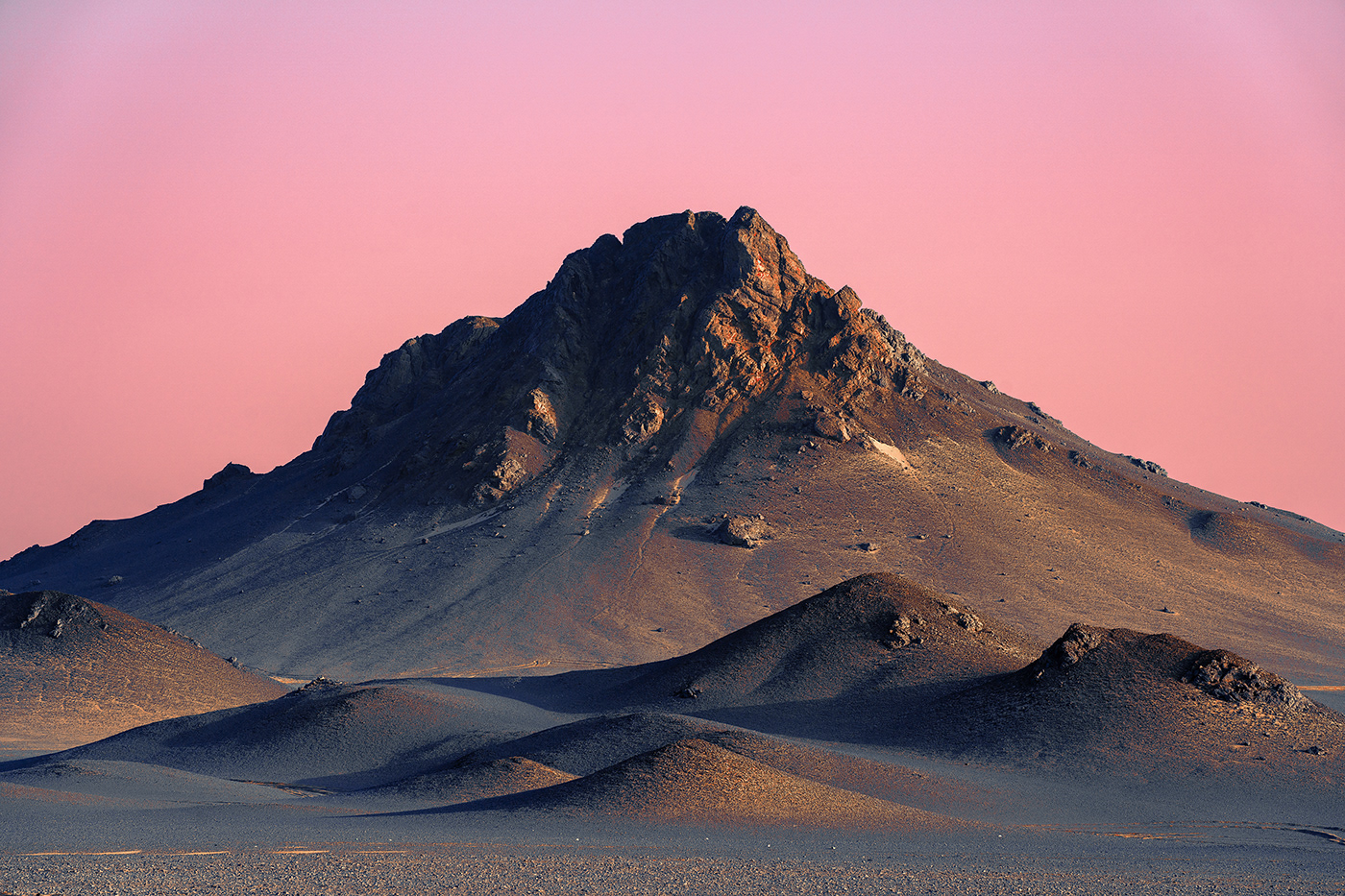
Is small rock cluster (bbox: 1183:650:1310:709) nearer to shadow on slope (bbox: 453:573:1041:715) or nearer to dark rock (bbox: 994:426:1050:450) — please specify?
shadow on slope (bbox: 453:573:1041:715)

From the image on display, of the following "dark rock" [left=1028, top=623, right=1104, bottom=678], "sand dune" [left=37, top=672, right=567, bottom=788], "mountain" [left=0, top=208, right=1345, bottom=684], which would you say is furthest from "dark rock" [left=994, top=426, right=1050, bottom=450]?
"sand dune" [left=37, top=672, right=567, bottom=788]

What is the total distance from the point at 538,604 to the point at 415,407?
56401 millimetres

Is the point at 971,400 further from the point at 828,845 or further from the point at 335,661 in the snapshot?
the point at 828,845

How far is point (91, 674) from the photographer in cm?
6769

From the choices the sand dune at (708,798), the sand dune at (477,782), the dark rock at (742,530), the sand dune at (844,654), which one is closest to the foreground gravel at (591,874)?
the sand dune at (708,798)

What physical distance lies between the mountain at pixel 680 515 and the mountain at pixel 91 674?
2032cm

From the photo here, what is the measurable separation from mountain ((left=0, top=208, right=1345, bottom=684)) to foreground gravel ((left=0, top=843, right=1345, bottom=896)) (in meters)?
61.8

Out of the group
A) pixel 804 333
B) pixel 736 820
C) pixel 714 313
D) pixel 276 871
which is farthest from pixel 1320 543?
pixel 276 871

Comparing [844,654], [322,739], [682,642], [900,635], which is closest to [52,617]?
[322,739]

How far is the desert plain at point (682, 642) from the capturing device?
101ft

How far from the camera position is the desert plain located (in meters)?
30.7

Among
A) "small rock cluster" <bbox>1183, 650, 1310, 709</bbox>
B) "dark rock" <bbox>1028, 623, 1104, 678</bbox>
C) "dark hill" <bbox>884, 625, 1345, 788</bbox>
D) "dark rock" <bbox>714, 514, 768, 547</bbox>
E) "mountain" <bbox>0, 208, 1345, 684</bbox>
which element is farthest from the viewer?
"dark rock" <bbox>714, 514, 768, 547</bbox>

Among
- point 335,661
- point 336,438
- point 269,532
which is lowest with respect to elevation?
point 335,661

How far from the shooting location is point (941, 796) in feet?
128
